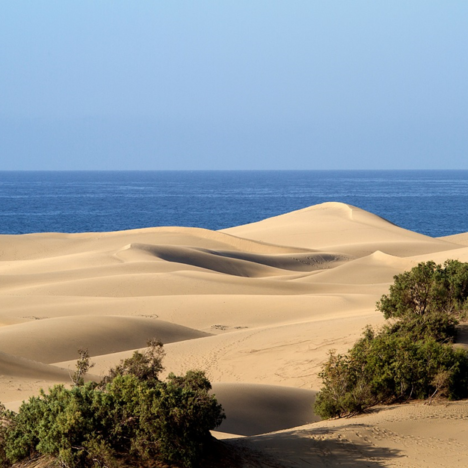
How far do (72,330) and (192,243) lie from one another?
23801 millimetres

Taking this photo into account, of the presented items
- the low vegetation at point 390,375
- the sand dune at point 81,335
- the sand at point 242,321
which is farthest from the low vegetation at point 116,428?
the sand dune at point 81,335

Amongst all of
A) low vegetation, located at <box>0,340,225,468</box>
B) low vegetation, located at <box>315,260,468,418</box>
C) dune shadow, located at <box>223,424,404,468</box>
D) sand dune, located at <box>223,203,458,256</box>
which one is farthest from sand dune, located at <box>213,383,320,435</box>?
sand dune, located at <box>223,203,458,256</box>

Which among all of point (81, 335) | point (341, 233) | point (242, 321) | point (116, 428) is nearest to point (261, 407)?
point (116, 428)

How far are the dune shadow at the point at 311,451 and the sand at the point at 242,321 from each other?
0.07ft

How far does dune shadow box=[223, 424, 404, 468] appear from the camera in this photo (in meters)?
7.10

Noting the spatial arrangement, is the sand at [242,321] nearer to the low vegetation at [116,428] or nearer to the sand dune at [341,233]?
the sand dune at [341,233]

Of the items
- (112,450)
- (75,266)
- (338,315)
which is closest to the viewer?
(112,450)

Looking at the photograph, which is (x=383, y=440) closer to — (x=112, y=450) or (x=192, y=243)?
(x=112, y=450)

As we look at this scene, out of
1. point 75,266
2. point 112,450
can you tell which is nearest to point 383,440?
point 112,450

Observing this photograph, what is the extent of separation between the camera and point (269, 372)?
46.1 ft

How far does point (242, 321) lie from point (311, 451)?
13.2 metres

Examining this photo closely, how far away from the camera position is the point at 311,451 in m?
7.43

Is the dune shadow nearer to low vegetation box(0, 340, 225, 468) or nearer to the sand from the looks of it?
the sand

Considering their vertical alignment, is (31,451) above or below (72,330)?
above
